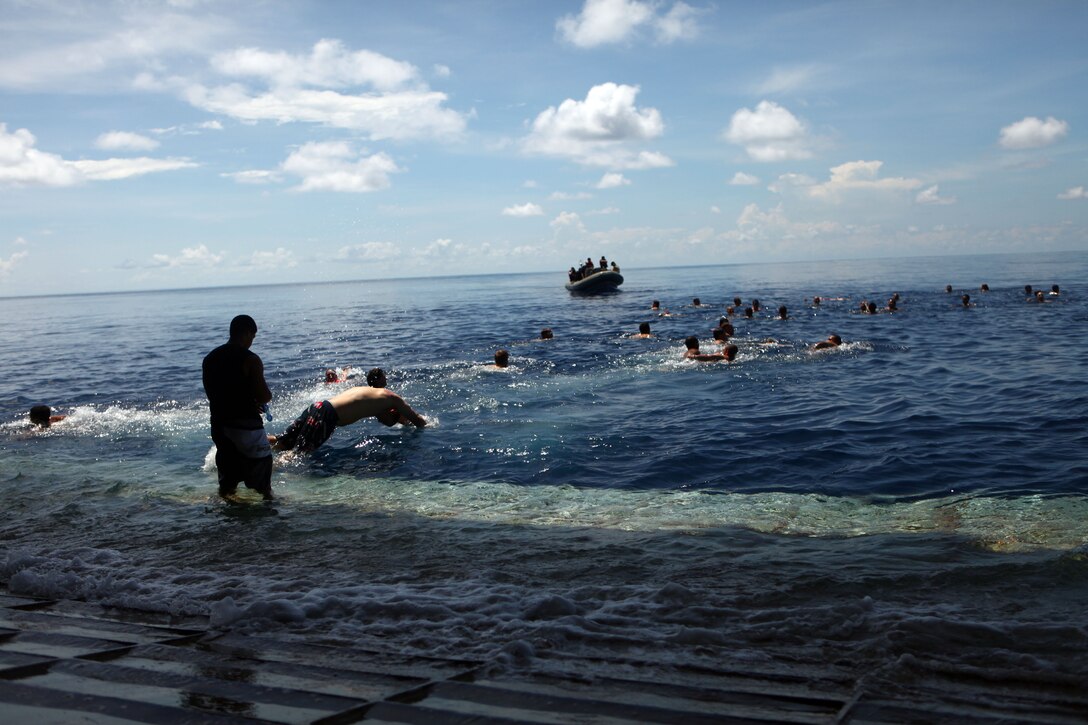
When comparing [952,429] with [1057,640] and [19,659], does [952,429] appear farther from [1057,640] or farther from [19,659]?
[19,659]

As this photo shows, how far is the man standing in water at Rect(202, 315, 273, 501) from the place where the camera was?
25.1ft

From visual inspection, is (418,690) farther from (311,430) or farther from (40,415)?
(40,415)

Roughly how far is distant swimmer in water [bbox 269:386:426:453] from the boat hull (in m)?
35.4

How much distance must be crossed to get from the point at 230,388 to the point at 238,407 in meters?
0.21

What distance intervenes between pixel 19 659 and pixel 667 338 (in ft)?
66.4

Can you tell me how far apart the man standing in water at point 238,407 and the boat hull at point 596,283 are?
38766 mm

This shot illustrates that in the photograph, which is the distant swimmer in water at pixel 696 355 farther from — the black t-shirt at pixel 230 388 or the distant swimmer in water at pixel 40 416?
the distant swimmer in water at pixel 40 416

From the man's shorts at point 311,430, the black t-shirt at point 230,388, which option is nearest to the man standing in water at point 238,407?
the black t-shirt at point 230,388

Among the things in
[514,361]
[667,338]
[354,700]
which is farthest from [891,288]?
[354,700]

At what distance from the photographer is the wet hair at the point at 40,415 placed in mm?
13047

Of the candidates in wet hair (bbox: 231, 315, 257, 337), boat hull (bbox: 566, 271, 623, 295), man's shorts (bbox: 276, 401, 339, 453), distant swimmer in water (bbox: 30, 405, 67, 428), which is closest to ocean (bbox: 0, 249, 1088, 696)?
distant swimmer in water (bbox: 30, 405, 67, 428)

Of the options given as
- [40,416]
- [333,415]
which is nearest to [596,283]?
[40,416]

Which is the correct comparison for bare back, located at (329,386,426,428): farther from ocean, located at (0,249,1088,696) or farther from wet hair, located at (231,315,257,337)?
wet hair, located at (231,315,257,337)

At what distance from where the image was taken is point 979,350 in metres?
18.1
